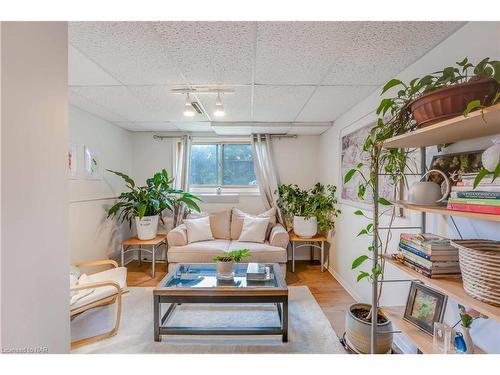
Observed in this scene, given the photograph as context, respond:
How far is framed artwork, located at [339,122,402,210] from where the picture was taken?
231cm

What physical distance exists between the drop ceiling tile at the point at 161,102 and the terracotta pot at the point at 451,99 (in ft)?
6.70

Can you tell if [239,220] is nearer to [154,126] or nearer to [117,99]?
[154,126]

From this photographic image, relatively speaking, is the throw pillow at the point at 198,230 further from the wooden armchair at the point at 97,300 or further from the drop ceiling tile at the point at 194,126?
the drop ceiling tile at the point at 194,126

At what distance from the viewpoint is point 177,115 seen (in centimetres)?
333

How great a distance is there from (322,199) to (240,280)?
73.0 inches

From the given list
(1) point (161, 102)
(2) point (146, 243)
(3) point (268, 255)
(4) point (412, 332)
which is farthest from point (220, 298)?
(1) point (161, 102)

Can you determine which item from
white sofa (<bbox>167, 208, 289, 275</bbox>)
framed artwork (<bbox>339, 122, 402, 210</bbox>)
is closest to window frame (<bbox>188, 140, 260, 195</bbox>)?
white sofa (<bbox>167, 208, 289, 275</bbox>)

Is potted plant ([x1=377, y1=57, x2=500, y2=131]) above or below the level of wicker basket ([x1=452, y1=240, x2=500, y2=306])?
above

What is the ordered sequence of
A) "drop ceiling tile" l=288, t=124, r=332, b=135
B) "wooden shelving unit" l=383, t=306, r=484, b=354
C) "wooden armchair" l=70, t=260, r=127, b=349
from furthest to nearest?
1. "drop ceiling tile" l=288, t=124, r=332, b=135
2. "wooden armchair" l=70, t=260, r=127, b=349
3. "wooden shelving unit" l=383, t=306, r=484, b=354

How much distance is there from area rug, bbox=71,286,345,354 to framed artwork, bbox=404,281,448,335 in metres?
0.78

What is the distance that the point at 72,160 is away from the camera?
2.92 metres

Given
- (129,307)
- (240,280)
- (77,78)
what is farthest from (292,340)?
(77,78)

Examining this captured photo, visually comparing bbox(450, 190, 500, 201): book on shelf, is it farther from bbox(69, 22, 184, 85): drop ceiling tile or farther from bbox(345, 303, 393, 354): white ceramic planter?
bbox(69, 22, 184, 85): drop ceiling tile
